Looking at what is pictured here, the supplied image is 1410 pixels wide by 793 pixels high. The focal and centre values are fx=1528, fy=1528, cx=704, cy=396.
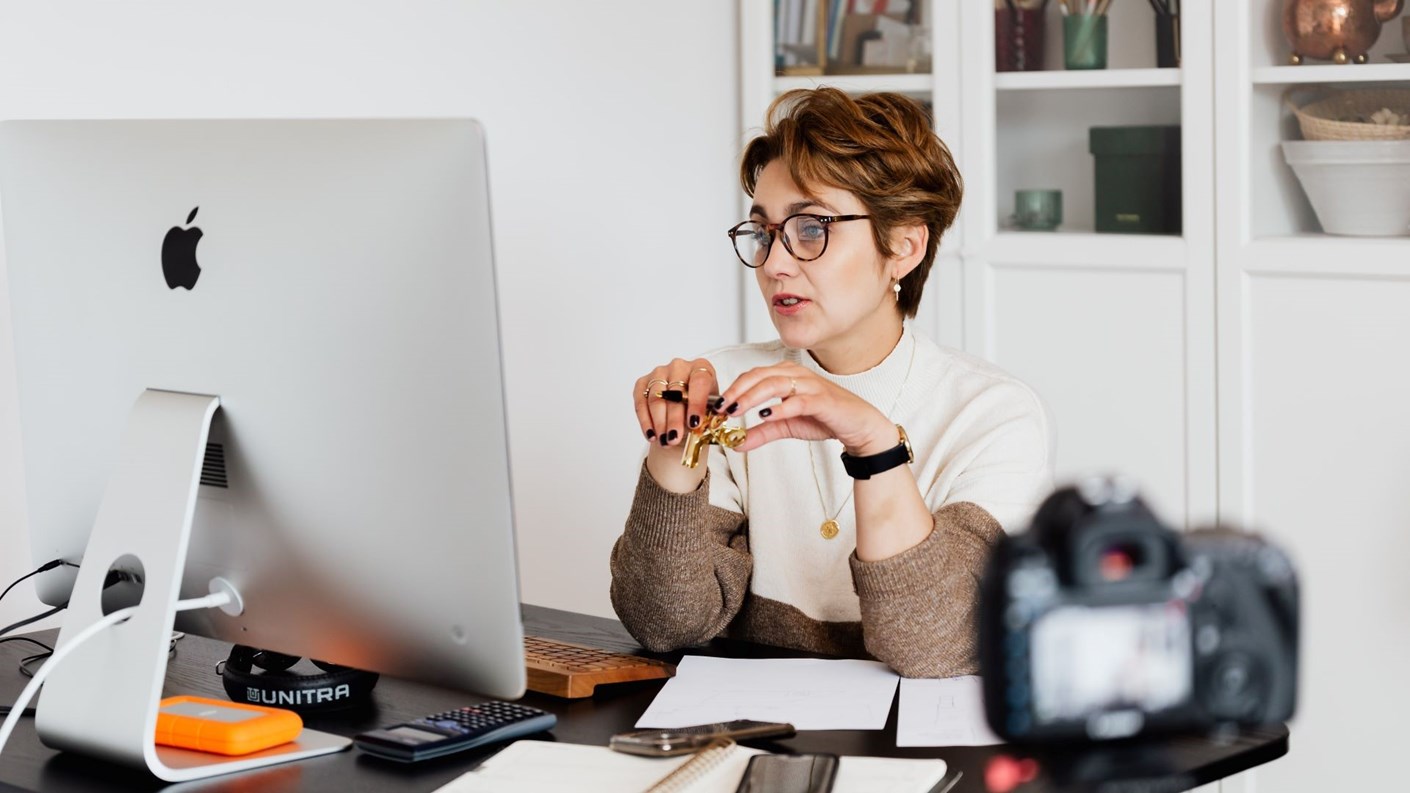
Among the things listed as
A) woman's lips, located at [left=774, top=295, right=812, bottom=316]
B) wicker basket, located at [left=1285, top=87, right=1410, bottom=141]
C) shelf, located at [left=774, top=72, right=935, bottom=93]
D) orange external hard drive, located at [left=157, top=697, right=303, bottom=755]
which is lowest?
orange external hard drive, located at [left=157, top=697, right=303, bottom=755]

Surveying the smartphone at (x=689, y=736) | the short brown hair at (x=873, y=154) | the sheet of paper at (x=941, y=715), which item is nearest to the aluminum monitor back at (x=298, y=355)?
the smartphone at (x=689, y=736)

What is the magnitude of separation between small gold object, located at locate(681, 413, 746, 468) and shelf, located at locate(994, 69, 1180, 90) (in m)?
1.57

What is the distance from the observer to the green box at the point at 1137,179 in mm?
2805

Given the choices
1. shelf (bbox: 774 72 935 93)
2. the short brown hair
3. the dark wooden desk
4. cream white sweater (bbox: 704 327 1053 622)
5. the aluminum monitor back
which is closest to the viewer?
the aluminum monitor back

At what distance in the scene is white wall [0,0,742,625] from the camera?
2.28 metres

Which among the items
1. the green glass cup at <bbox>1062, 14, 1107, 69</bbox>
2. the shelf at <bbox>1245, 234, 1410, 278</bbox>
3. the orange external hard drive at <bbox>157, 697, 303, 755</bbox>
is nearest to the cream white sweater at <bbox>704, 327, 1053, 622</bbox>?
the orange external hard drive at <bbox>157, 697, 303, 755</bbox>

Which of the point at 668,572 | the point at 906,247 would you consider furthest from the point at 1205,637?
the point at 906,247

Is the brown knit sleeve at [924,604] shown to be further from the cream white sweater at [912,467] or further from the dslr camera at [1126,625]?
the dslr camera at [1126,625]

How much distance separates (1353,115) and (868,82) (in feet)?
3.10

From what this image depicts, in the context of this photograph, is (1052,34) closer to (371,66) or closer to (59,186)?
(371,66)

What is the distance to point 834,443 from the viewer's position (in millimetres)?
1866

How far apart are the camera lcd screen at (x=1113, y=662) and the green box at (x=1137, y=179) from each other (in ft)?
8.22

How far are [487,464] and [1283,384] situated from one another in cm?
197

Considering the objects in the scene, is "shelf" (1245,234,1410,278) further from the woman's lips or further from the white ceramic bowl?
the woman's lips
